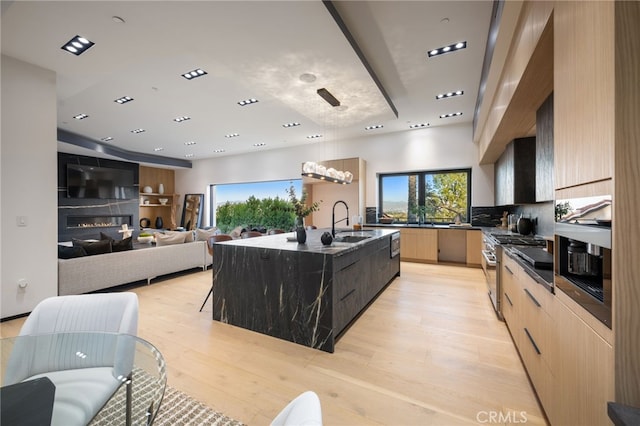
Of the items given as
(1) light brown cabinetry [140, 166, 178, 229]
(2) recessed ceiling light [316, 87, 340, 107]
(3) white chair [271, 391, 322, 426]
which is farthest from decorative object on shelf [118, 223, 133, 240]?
(3) white chair [271, 391, 322, 426]

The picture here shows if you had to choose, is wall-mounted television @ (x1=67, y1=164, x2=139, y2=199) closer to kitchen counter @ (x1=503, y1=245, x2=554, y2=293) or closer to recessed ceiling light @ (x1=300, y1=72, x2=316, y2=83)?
recessed ceiling light @ (x1=300, y1=72, x2=316, y2=83)

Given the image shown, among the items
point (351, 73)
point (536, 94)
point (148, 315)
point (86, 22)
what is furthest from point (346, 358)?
point (86, 22)

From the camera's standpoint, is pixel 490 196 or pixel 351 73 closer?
pixel 351 73

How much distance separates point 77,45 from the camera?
2.88m

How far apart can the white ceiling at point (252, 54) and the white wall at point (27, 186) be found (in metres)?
0.34

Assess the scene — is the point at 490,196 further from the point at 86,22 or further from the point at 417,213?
the point at 86,22

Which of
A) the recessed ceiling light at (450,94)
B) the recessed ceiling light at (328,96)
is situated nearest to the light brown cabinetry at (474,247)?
the recessed ceiling light at (450,94)

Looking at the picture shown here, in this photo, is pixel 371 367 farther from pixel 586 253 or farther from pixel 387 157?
pixel 387 157

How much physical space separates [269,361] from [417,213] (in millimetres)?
5422

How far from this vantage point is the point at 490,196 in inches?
229

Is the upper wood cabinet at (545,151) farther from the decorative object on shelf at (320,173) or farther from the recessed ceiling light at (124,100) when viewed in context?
the recessed ceiling light at (124,100)

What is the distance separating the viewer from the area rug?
1168 millimetres

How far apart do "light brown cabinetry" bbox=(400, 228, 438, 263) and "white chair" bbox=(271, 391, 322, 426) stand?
5740 mm

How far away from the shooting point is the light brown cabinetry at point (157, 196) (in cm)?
998
